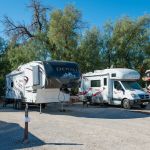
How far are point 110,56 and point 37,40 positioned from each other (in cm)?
875

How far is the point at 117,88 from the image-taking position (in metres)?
25.5

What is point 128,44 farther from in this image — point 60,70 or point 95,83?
point 60,70

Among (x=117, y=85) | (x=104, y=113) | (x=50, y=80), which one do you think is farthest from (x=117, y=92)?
(x=50, y=80)

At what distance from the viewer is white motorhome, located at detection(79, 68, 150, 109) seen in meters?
24.3

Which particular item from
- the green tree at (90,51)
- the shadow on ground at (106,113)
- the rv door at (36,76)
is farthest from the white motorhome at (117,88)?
the green tree at (90,51)

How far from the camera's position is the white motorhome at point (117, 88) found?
A: 79.8ft

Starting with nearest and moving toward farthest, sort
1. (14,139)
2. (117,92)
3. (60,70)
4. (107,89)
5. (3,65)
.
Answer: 1. (14,139)
2. (60,70)
3. (117,92)
4. (107,89)
5. (3,65)

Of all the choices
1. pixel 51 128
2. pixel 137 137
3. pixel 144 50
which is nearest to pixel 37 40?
pixel 144 50

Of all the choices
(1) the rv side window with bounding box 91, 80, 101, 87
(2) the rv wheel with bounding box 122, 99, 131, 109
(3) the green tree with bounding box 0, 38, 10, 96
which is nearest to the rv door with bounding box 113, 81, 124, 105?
(2) the rv wheel with bounding box 122, 99, 131, 109

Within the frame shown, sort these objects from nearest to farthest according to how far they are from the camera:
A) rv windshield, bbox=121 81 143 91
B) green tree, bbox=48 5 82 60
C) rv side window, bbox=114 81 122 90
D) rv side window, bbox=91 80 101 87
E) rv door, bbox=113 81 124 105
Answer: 1. rv windshield, bbox=121 81 143 91
2. rv door, bbox=113 81 124 105
3. rv side window, bbox=114 81 122 90
4. rv side window, bbox=91 80 101 87
5. green tree, bbox=48 5 82 60

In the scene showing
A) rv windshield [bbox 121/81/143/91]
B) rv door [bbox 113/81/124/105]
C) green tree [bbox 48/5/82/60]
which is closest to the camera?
rv windshield [bbox 121/81/143/91]

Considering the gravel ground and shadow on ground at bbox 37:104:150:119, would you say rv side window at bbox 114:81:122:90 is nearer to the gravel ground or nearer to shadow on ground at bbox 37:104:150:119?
shadow on ground at bbox 37:104:150:119

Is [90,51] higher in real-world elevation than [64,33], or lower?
lower

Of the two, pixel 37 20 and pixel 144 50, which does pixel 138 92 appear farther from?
pixel 37 20
